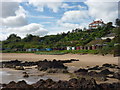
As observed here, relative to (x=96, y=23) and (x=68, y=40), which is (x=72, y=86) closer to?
(x=68, y=40)

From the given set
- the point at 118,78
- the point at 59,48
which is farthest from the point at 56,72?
the point at 59,48

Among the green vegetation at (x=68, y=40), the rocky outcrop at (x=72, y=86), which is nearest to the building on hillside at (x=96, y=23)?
the green vegetation at (x=68, y=40)

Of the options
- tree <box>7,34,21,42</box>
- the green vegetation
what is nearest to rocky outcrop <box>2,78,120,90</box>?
the green vegetation

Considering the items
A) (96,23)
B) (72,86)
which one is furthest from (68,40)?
(72,86)

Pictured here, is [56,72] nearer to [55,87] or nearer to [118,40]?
[55,87]

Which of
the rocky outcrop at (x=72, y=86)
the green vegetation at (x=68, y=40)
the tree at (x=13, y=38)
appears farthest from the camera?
the tree at (x=13, y=38)

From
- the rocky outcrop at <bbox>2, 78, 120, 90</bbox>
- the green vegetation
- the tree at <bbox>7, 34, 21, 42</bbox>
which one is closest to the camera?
the rocky outcrop at <bbox>2, 78, 120, 90</bbox>

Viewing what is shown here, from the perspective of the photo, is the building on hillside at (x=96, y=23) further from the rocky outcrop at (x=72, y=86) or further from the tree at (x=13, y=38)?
the rocky outcrop at (x=72, y=86)

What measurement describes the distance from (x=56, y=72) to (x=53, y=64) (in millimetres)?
3433

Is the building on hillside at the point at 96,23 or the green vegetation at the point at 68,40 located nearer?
the green vegetation at the point at 68,40

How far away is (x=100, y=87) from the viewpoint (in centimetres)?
1137

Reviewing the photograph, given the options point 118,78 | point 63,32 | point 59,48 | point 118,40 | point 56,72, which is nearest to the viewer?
point 118,78

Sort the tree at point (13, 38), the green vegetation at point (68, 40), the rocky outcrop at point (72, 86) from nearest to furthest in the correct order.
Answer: the rocky outcrop at point (72, 86)
the green vegetation at point (68, 40)
the tree at point (13, 38)

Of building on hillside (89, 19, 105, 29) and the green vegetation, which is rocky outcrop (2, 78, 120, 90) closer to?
the green vegetation
